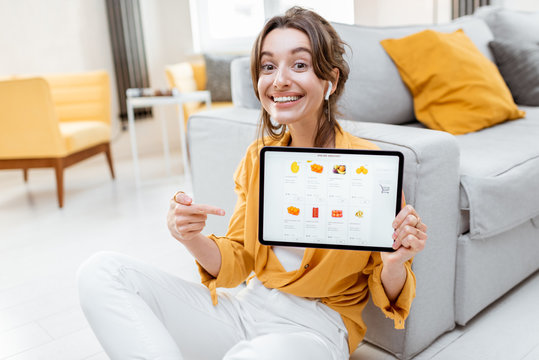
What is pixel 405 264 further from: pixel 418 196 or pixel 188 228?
pixel 188 228

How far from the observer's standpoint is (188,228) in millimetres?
902

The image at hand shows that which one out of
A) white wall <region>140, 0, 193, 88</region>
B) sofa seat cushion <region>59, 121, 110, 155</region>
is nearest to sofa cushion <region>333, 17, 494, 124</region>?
sofa seat cushion <region>59, 121, 110, 155</region>

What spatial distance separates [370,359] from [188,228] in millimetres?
651

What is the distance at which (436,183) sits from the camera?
115cm

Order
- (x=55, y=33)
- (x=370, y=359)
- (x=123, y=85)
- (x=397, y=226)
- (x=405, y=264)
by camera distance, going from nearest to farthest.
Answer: (x=397, y=226) → (x=405, y=264) → (x=370, y=359) → (x=55, y=33) → (x=123, y=85)

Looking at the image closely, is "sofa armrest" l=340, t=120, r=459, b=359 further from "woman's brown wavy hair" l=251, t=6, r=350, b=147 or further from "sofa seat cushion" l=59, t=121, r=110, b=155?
"sofa seat cushion" l=59, t=121, r=110, b=155

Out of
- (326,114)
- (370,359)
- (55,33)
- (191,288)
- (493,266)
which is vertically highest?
(55,33)

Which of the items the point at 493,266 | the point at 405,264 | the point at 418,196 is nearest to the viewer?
the point at 405,264

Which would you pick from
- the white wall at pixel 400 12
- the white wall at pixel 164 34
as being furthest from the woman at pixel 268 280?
the white wall at pixel 164 34

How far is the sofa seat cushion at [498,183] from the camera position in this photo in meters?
1.24

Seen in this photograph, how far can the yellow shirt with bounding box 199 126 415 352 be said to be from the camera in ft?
3.17

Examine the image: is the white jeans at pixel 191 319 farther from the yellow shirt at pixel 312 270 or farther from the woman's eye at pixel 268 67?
the woman's eye at pixel 268 67

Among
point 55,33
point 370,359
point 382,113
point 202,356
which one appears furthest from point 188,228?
point 55,33

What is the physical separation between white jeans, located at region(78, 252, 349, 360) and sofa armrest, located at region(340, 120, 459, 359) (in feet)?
0.84
